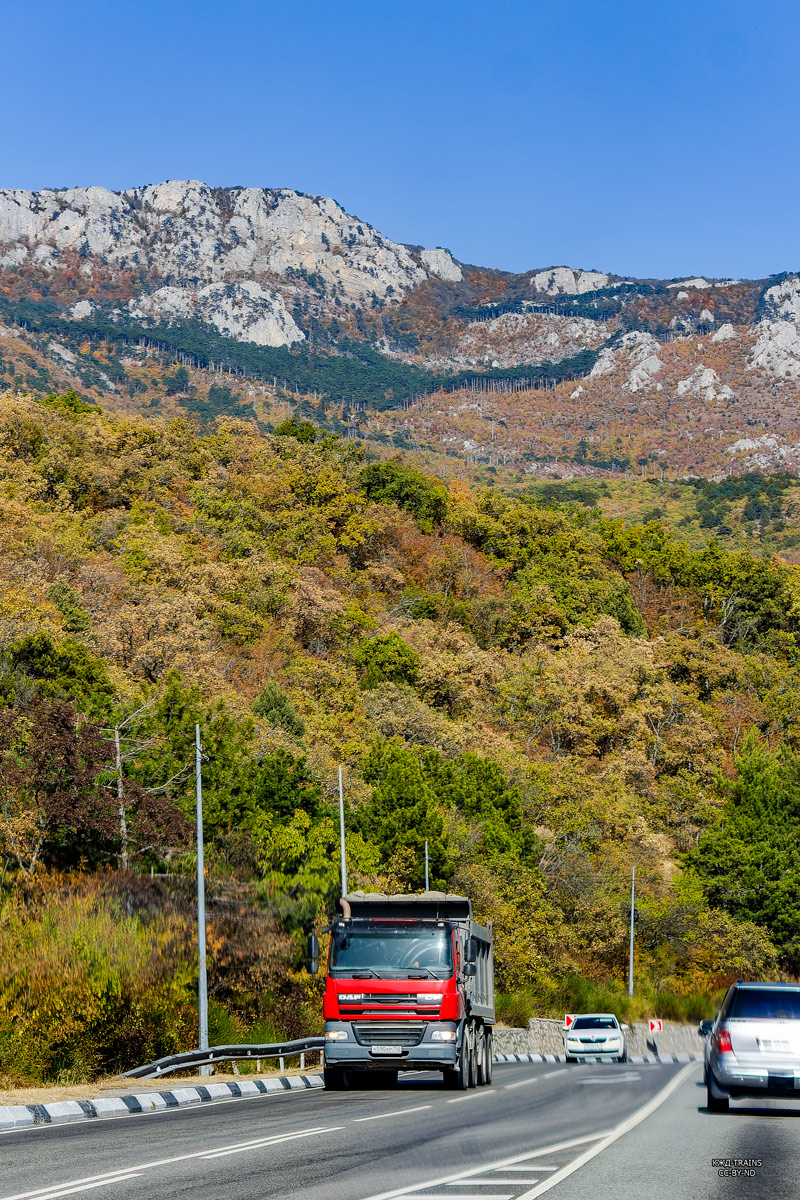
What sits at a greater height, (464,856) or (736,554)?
(736,554)

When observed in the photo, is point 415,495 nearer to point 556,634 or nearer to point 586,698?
point 556,634

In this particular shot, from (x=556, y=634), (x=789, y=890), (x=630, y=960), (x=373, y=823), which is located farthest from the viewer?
(x=556, y=634)

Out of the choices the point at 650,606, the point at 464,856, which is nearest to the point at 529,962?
the point at 464,856

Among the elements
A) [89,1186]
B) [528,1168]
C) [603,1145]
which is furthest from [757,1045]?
[89,1186]

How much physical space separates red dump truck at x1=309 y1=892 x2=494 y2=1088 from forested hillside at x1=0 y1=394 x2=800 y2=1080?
394cm

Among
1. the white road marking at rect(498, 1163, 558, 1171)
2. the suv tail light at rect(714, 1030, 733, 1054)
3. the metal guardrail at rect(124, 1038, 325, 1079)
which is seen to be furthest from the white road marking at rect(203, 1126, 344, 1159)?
the metal guardrail at rect(124, 1038, 325, 1079)

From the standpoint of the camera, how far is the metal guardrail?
67.6 feet

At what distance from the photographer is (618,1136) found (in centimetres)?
1267

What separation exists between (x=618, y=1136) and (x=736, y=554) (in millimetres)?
90053

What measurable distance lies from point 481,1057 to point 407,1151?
11.0 metres

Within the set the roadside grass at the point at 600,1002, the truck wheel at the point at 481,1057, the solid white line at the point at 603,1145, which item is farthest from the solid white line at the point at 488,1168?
the roadside grass at the point at 600,1002

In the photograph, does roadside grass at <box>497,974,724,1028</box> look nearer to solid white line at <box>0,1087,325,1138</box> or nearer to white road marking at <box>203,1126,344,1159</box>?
solid white line at <box>0,1087,325,1138</box>

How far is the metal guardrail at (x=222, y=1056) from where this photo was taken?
2059 cm

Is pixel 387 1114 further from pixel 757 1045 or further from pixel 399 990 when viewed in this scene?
pixel 757 1045
